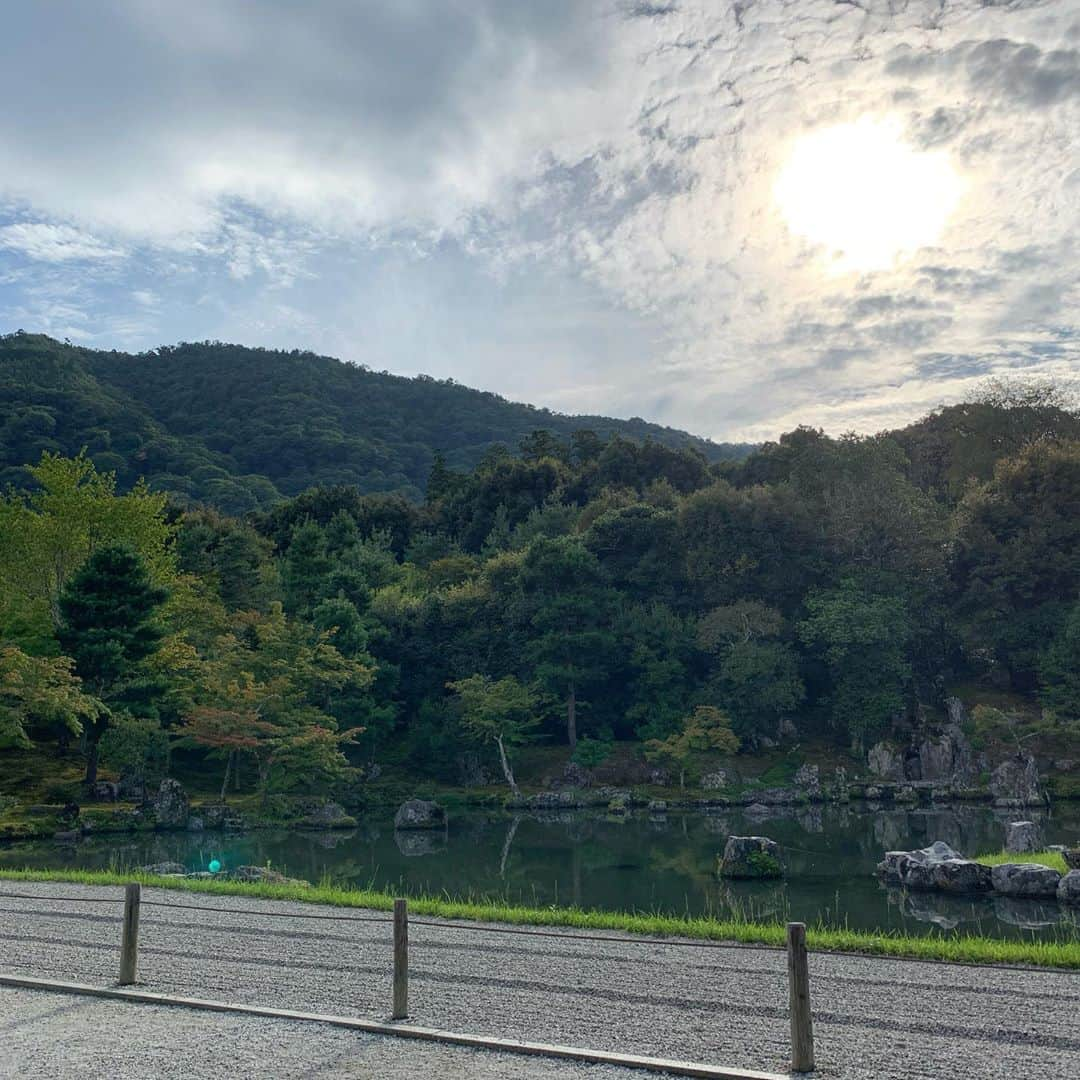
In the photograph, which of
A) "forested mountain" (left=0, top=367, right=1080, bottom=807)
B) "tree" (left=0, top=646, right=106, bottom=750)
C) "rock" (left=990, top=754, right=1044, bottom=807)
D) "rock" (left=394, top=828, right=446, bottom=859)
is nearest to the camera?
"rock" (left=394, top=828, right=446, bottom=859)

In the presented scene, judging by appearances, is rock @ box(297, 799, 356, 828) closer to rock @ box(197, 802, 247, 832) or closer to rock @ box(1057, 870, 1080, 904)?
rock @ box(197, 802, 247, 832)

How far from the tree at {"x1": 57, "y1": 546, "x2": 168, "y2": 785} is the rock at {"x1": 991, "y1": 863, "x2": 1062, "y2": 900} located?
21.6 m

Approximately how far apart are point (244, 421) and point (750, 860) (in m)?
66.8

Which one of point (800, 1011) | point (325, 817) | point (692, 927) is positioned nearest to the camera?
point (800, 1011)

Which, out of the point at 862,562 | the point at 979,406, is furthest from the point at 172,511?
the point at 979,406

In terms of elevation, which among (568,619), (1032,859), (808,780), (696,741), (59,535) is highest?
(59,535)

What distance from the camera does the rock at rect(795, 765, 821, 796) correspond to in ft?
98.9

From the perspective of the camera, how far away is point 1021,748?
29.8m

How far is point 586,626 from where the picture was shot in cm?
3534

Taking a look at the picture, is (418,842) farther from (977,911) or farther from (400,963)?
(400,963)

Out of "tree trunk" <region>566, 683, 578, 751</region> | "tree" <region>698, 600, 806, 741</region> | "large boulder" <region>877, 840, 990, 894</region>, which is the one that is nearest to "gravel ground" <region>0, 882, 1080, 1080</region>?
"large boulder" <region>877, 840, 990, 894</region>

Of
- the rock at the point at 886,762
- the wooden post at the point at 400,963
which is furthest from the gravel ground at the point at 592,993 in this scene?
the rock at the point at 886,762

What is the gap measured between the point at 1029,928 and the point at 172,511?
40.1 metres

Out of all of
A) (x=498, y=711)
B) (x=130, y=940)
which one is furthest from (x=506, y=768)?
(x=130, y=940)
